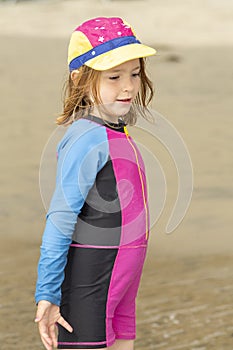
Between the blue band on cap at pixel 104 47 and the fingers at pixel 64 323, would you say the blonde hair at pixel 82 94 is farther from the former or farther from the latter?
the fingers at pixel 64 323

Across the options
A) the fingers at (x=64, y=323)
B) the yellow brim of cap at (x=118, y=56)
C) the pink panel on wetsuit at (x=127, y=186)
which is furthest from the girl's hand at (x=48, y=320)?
the yellow brim of cap at (x=118, y=56)

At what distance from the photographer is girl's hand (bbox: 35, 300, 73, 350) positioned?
2707 millimetres

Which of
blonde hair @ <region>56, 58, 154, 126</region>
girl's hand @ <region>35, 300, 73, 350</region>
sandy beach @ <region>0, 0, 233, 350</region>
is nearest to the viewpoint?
girl's hand @ <region>35, 300, 73, 350</region>

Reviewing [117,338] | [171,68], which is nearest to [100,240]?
[117,338]

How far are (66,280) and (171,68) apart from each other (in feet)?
38.1

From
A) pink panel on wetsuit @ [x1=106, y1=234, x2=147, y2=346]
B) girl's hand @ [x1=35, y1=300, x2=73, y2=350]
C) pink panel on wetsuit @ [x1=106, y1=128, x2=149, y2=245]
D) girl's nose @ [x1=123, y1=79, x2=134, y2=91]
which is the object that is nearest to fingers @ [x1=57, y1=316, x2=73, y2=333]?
girl's hand @ [x1=35, y1=300, x2=73, y2=350]

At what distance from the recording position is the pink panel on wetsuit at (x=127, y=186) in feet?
9.11

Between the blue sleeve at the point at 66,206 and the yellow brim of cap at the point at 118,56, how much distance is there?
0.66 ft

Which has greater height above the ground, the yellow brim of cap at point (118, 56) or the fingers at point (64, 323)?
the yellow brim of cap at point (118, 56)

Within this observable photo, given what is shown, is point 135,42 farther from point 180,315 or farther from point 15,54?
point 15,54

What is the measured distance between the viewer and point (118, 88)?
2.80 metres

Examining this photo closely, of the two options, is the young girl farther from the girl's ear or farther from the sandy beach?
the sandy beach

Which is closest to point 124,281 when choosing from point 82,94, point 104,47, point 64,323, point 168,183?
point 64,323

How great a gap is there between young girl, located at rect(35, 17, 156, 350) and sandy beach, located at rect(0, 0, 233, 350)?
232mm
